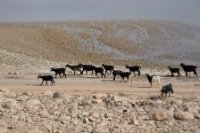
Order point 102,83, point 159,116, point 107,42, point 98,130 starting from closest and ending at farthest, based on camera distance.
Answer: point 98,130 → point 159,116 → point 102,83 → point 107,42

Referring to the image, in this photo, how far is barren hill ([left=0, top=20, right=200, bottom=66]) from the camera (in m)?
66.4

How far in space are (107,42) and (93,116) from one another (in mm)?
61460

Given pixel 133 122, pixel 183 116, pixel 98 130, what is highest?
pixel 183 116

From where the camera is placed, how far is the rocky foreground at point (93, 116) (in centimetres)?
1634

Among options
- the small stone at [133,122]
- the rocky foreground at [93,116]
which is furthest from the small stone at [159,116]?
the small stone at [133,122]

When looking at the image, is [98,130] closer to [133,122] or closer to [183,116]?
[133,122]

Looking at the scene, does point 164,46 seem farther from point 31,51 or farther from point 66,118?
point 66,118

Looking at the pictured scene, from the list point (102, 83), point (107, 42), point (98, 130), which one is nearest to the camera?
point (98, 130)

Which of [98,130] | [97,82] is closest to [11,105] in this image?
[98,130]

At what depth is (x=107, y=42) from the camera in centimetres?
7862

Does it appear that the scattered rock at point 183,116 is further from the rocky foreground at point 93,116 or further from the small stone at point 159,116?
the small stone at point 159,116

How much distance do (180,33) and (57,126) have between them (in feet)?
250

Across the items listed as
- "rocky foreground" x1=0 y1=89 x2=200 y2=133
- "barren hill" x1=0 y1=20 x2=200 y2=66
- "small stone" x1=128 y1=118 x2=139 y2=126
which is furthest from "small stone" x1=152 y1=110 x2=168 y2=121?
"barren hill" x1=0 y1=20 x2=200 y2=66

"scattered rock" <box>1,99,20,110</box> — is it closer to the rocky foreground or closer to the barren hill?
the rocky foreground
